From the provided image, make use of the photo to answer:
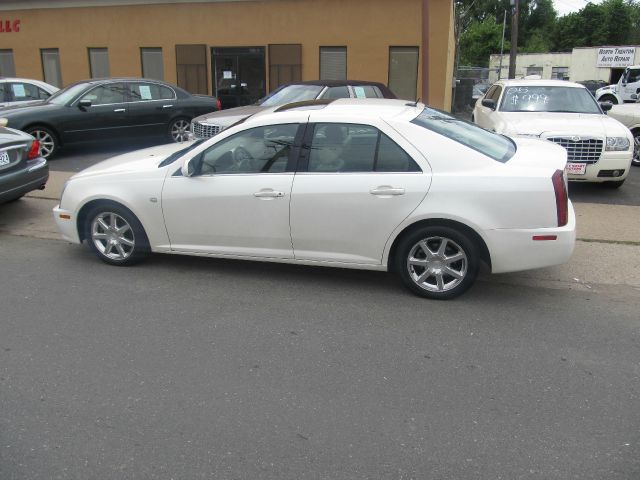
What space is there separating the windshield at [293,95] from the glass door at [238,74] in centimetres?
714

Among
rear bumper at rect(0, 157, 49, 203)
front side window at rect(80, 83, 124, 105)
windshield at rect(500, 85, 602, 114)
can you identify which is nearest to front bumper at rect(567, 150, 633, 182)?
windshield at rect(500, 85, 602, 114)

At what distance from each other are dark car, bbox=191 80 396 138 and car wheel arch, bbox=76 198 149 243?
3385 millimetres

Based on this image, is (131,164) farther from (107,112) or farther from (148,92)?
(148,92)

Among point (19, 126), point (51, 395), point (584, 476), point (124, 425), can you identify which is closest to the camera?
point (584, 476)

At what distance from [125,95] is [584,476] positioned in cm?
1099

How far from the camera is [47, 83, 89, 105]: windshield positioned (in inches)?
428

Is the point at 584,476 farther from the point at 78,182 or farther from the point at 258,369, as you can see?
the point at 78,182

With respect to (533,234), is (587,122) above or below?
above

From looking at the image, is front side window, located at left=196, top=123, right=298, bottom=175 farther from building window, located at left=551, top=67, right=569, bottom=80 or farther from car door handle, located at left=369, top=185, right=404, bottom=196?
building window, located at left=551, top=67, right=569, bottom=80

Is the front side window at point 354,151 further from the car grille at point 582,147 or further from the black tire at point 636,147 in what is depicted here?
the black tire at point 636,147

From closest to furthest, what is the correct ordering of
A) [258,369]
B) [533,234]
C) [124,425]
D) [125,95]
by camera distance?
[124,425] → [258,369] → [533,234] → [125,95]

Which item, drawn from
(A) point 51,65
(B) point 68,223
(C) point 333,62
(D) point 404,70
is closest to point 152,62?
(A) point 51,65

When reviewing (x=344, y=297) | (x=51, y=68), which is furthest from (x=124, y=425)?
(x=51, y=68)

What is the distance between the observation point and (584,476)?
2.69 meters
